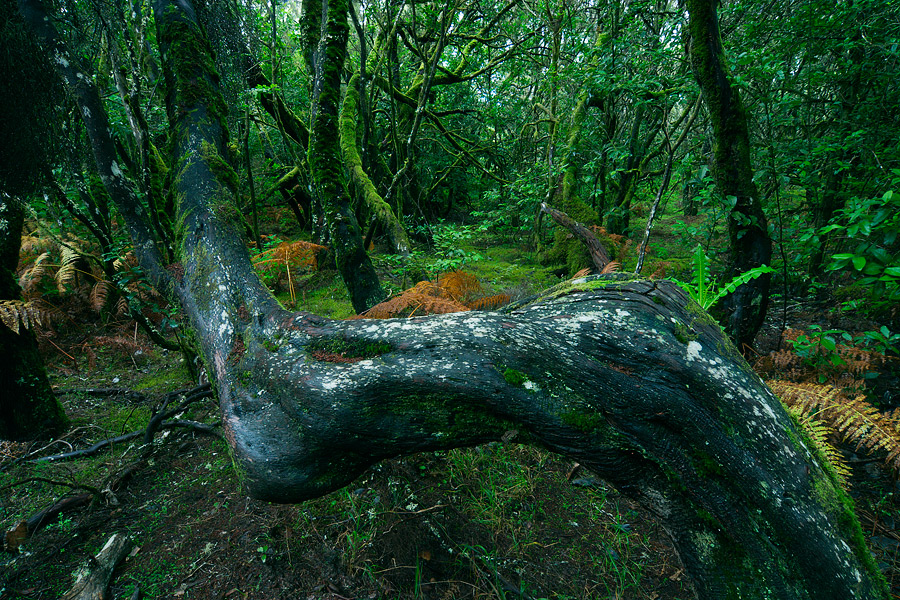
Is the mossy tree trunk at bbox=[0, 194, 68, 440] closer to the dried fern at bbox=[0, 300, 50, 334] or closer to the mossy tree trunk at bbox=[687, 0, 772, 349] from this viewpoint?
the dried fern at bbox=[0, 300, 50, 334]

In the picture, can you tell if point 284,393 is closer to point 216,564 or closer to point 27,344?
point 216,564

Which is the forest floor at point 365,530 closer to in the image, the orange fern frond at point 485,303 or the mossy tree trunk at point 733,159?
the orange fern frond at point 485,303

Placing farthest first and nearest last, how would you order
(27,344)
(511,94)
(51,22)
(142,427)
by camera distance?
(511,94) → (142,427) → (27,344) → (51,22)

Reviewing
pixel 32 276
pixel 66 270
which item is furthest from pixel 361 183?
pixel 32 276

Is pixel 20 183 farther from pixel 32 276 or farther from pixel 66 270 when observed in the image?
pixel 32 276

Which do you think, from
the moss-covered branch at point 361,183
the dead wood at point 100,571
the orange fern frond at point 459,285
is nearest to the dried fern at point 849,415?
the orange fern frond at point 459,285

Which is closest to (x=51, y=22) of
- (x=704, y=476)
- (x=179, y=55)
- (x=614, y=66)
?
(x=179, y=55)

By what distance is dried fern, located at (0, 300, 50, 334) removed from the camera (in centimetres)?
301

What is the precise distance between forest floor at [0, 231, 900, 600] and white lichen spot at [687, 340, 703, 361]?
4.81 ft

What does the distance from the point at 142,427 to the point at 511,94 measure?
38.4ft

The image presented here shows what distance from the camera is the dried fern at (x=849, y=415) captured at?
7.94 ft

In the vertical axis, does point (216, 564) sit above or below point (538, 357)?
below

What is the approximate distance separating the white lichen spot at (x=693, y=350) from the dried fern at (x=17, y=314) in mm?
4816

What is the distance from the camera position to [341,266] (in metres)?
3.94
